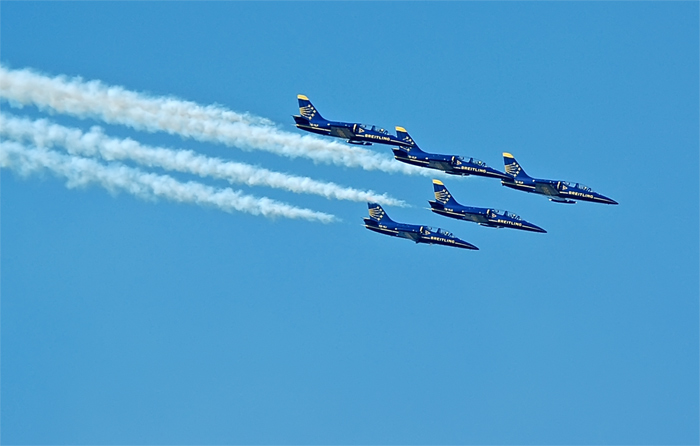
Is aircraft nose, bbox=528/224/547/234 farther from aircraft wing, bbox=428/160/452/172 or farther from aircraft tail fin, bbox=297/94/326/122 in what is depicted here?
aircraft tail fin, bbox=297/94/326/122

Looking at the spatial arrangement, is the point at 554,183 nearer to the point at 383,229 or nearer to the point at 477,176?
the point at 477,176

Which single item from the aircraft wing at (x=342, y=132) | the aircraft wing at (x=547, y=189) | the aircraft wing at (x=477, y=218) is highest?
the aircraft wing at (x=342, y=132)

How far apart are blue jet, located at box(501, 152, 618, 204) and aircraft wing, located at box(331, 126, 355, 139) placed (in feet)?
35.2

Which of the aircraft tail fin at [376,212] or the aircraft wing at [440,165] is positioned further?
the aircraft tail fin at [376,212]

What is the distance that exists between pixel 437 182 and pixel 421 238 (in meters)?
4.07

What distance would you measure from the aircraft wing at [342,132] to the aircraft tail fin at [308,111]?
105cm

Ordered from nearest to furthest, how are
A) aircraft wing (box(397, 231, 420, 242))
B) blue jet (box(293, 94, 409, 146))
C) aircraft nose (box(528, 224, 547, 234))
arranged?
blue jet (box(293, 94, 409, 146)), aircraft wing (box(397, 231, 420, 242)), aircraft nose (box(528, 224, 547, 234))

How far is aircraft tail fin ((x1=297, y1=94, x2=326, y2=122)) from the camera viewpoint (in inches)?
3346

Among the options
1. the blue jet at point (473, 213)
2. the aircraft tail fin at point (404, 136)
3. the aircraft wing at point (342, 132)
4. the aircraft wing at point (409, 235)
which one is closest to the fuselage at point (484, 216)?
the blue jet at point (473, 213)

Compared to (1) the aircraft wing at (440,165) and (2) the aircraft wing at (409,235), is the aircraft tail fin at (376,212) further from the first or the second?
(1) the aircraft wing at (440,165)

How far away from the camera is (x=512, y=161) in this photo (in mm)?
89000

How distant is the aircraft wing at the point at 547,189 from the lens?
8850 cm

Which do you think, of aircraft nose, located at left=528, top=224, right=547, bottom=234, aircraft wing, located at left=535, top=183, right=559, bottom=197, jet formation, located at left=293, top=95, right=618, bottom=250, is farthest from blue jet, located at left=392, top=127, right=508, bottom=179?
aircraft nose, located at left=528, top=224, right=547, bottom=234

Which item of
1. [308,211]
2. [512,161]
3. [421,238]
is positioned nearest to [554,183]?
[512,161]
